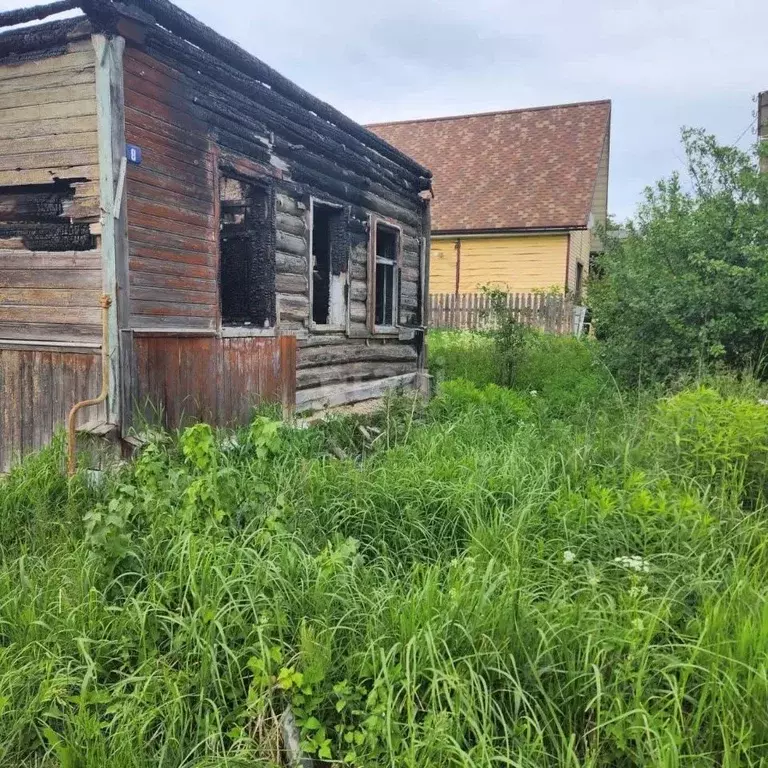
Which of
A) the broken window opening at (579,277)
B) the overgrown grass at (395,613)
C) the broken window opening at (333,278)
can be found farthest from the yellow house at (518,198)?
the overgrown grass at (395,613)

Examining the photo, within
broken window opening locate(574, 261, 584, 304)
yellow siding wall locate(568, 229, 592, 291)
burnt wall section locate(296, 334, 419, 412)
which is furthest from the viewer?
broken window opening locate(574, 261, 584, 304)

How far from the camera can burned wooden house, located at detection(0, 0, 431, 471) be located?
4.44 m

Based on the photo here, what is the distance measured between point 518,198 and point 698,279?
39.5ft

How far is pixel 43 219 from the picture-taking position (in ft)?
15.4

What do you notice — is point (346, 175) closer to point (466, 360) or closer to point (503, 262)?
point (466, 360)

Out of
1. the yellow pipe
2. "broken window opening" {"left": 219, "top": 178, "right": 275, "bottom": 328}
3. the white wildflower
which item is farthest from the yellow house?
the white wildflower

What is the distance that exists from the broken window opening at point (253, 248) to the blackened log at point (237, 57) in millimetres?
1023

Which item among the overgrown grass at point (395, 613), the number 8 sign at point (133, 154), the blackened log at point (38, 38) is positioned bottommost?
the overgrown grass at point (395, 613)

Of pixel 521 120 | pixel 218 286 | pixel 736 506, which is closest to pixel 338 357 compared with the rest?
pixel 218 286

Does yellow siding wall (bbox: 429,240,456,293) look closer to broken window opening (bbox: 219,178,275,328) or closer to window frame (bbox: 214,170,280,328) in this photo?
broken window opening (bbox: 219,178,275,328)

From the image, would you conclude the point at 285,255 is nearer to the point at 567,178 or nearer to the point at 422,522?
the point at 422,522

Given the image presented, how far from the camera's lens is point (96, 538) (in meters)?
3.04

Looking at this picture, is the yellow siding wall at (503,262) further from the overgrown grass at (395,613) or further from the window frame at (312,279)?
the overgrown grass at (395,613)

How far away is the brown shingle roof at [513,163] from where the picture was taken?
741 inches
